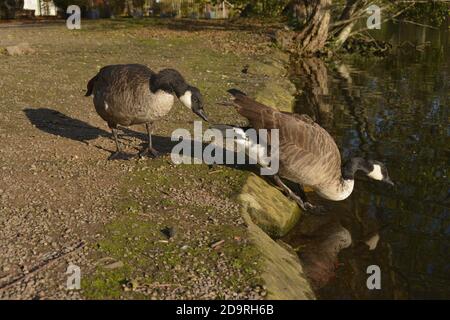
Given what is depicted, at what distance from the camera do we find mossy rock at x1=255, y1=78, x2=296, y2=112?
12195 mm

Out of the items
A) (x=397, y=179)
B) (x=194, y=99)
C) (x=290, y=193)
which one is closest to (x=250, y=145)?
(x=194, y=99)

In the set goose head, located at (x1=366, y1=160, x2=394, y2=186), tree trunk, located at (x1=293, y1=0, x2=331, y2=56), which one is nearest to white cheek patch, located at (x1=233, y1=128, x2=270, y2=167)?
goose head, located at (x1=366, y1=160, x2=394, y2=186)

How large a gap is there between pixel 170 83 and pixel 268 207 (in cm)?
206

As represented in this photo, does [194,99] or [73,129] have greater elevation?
[194,99]

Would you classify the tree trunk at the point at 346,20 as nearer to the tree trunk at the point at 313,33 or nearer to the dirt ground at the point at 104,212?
the tree trunk at the point at 313,33

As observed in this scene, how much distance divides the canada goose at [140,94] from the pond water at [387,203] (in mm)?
2360

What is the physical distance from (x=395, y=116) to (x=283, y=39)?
1188cm

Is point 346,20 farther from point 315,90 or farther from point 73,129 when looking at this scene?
point 73,129

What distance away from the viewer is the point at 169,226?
554 cm

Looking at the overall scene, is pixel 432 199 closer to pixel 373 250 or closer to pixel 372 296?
pixel 373 250

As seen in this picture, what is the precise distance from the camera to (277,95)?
43.3ft

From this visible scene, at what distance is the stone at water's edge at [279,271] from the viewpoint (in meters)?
4.62

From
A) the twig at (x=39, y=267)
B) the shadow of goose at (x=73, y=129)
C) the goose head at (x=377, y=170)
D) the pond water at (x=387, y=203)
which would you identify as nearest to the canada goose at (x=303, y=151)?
the goose head at (x=377, y=170)
